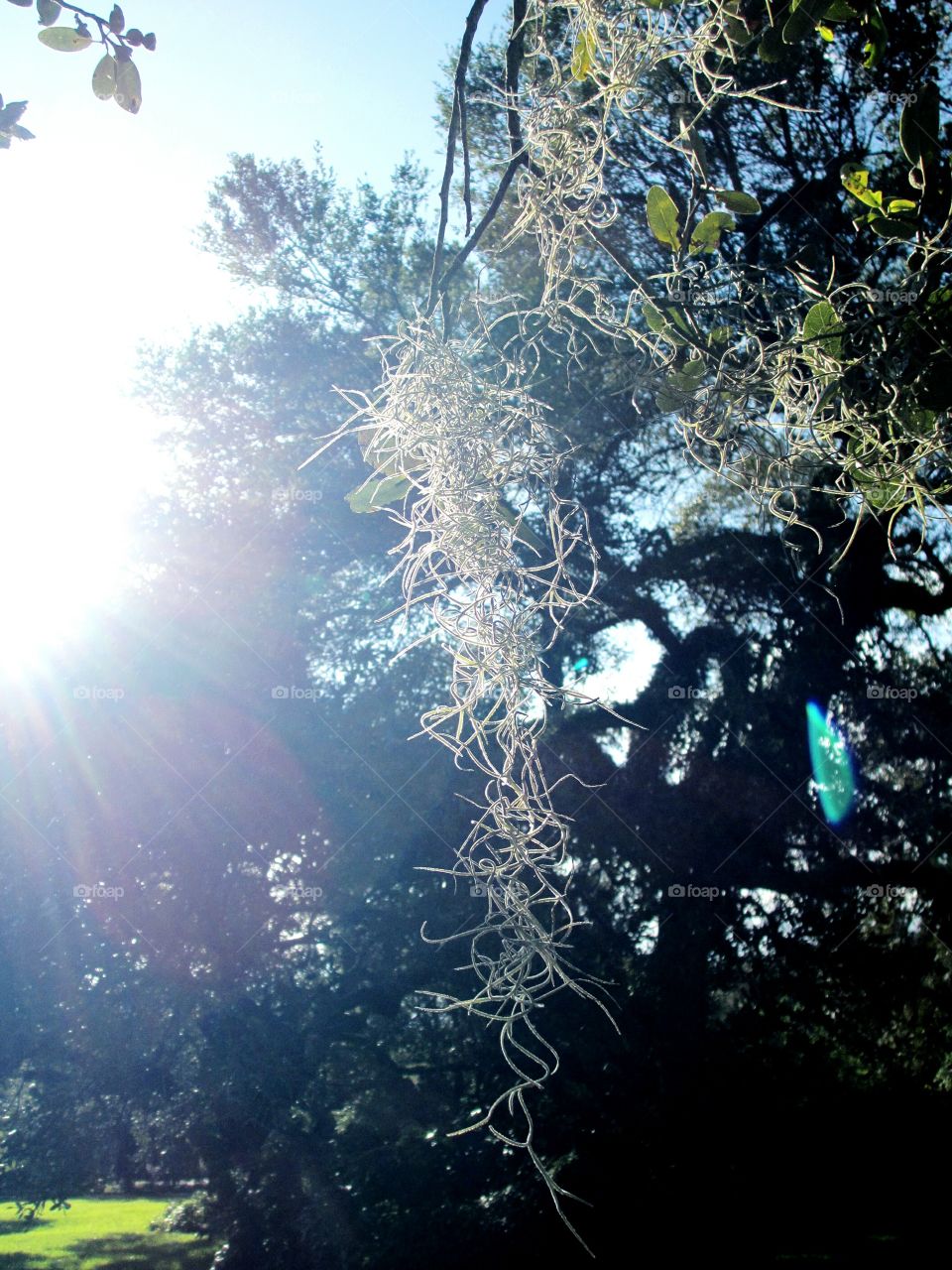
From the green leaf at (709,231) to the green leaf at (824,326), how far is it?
0.51 feet

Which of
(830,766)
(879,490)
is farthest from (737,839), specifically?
(879,490)

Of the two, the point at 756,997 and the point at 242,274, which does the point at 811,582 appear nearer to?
the point at 756,997

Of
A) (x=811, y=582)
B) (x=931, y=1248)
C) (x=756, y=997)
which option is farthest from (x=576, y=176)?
(x=931, y=1248)

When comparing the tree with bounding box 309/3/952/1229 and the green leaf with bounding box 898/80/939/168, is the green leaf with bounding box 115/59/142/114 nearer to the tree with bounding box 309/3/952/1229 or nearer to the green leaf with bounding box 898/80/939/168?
the tree with bounding box 309/3/952/1229

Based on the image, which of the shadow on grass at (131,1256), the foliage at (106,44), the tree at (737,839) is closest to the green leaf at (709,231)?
the foliage at (106,44)

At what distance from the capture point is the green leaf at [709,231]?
106 cm

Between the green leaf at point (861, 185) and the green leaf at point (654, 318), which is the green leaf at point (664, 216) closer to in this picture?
the green leaf at point (654, 318)

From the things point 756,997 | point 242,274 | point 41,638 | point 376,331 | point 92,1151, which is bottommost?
point 756,997

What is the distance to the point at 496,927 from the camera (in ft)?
2.95

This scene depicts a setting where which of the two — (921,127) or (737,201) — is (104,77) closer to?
(737,201)

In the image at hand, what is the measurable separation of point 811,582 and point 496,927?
544 cm

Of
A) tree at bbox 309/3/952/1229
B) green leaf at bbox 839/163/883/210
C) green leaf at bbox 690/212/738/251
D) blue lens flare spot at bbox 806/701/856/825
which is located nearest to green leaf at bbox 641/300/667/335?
tree at bbox 309/3/952/1229

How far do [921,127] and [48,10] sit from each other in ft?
3.61

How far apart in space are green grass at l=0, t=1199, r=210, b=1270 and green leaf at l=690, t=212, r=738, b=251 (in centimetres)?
752
